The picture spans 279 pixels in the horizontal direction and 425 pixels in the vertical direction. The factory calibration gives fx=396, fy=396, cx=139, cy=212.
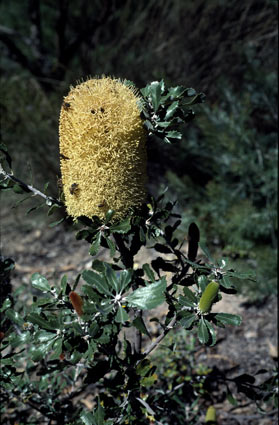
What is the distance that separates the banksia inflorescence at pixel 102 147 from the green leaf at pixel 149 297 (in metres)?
0.20

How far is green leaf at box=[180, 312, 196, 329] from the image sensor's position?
87 cm

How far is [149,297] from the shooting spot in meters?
0.78

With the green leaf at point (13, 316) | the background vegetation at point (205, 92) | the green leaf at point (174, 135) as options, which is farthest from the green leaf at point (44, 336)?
the background vegetation at point (205, 92)

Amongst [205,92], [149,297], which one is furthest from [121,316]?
[205,92]

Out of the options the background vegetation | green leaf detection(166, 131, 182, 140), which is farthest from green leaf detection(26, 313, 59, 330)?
the background vegetation

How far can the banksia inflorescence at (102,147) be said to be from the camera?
0.81 metres

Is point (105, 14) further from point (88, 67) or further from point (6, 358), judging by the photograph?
point (6, 358)

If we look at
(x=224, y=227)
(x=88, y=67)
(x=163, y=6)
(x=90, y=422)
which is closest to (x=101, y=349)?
(x=90, y=422)

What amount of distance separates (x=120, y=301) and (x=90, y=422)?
0.35 m

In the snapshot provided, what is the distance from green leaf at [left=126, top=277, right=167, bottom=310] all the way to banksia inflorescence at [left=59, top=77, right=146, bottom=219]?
0.20m

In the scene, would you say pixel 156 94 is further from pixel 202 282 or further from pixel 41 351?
pixel 41 351

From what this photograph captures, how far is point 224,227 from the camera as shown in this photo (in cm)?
263

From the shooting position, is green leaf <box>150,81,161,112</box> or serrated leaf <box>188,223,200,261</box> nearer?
green leaf <box>150,81,161,112</box>

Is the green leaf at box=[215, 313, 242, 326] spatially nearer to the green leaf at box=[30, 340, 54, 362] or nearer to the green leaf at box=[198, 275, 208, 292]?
the green leaf at box=[198, 275, 208, 292]
